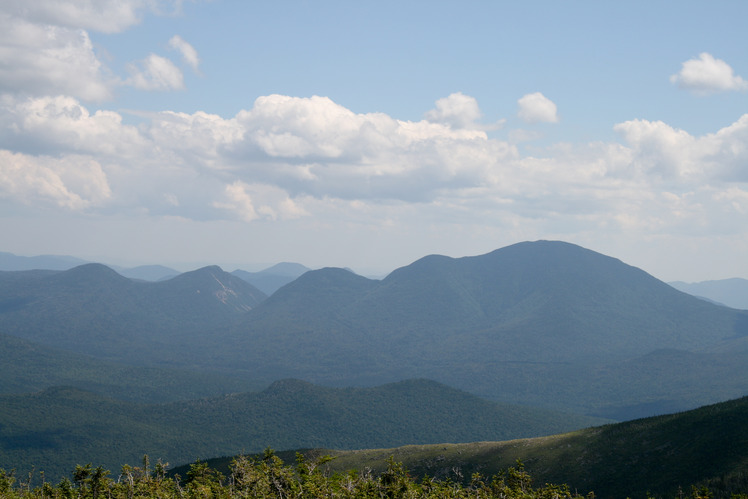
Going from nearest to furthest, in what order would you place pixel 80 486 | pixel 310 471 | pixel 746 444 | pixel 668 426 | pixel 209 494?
pixel 209 494
pixel 310 471
pixel 80 486
pixel 746 444
pixel 668 426

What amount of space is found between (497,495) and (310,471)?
28818 millimetres

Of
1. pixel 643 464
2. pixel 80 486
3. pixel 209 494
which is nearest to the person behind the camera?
pixel 209 494

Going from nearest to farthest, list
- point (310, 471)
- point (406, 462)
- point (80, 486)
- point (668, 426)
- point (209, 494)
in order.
Answer: point (209, 494)
point (310, 471)
point (80, 486)
point (668, 426)
point (406, 462)

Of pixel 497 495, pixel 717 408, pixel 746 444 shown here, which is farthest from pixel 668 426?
pixel 497 495

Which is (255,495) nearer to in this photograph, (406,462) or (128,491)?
(128,491)

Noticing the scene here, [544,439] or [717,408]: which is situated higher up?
[717,408]

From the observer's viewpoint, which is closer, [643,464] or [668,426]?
[643,464]

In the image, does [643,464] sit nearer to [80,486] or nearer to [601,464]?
[601,464]

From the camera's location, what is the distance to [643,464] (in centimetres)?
11644

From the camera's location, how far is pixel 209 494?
267 ft

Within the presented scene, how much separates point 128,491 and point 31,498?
44.3ft

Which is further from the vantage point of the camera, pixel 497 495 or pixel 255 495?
pixel 497 495

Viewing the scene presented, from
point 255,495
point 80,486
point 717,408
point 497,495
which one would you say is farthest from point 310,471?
point 717,408

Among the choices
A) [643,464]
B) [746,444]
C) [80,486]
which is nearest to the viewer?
[80,486]
